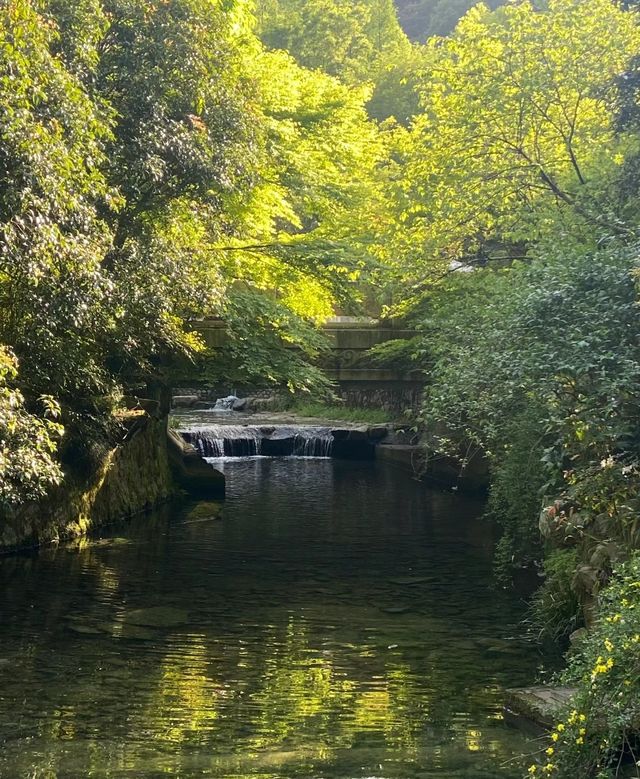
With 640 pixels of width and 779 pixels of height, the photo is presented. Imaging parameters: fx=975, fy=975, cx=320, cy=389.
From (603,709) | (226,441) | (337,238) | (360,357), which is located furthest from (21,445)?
(226,441)

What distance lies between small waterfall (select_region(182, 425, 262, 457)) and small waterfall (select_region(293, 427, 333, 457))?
1.42m

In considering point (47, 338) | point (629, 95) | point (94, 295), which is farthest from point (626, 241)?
point (47, 338)

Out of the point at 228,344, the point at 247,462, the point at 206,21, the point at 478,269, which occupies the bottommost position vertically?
the point at 247,462

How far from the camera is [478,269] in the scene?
22.1 metres

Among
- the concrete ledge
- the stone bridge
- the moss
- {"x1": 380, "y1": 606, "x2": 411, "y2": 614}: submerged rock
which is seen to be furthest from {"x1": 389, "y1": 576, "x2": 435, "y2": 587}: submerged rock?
the stone bridge

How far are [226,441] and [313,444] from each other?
10.9 feet

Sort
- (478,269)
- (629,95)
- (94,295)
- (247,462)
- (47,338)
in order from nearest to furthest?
(94,295) < (47,338) < (629,95) < (478,269) < (247,462)

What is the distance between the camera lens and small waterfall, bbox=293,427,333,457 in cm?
3516

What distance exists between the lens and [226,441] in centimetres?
3394

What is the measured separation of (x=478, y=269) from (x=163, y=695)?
1480cm

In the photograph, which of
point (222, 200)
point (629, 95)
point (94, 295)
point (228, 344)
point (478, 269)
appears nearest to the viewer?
point (94, 295)

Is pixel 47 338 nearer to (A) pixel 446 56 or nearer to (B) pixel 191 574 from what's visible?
(B) pixel 191 574

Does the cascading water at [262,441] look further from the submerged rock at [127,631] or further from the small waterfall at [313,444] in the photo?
the submerged rock at [127,631]

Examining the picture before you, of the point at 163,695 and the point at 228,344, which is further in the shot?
the point at 228,344
